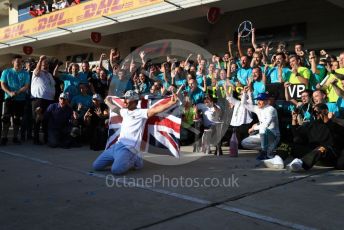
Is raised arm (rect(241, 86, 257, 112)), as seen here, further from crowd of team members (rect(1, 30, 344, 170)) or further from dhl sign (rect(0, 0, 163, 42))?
dhl sign (rect(0, 0, 163, 42))

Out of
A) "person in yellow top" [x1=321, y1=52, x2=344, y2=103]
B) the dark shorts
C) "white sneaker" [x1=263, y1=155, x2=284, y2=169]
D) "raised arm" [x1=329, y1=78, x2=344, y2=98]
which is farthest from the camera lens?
the dark shorts

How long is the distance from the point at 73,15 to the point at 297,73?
1238 cm

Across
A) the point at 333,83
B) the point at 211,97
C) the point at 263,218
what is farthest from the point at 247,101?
the point at 263,218

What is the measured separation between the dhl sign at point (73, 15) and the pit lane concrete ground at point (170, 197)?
8521mm

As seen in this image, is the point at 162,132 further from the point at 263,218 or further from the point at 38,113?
the point at 38,113

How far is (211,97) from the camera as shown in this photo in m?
8.12

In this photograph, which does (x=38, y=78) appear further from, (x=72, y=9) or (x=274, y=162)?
(x=72, y=9)

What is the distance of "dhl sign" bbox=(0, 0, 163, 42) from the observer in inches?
563

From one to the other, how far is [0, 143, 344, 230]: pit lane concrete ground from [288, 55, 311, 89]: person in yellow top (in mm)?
2102

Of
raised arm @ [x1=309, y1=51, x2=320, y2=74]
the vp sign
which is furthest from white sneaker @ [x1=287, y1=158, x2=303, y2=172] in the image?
raised arm @ [x1=309, y1=51, x2=320, y2=74]

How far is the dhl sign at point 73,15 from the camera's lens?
14.3 meters

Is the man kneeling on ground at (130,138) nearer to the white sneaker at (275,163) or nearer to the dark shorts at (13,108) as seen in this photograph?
the white sneaker at (275,163)

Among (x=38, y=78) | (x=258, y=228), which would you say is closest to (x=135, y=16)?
(x=38, y=78)

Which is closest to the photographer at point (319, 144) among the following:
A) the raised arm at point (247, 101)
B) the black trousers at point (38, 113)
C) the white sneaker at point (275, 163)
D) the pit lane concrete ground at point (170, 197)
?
the white sneaker at point (275, 163)
